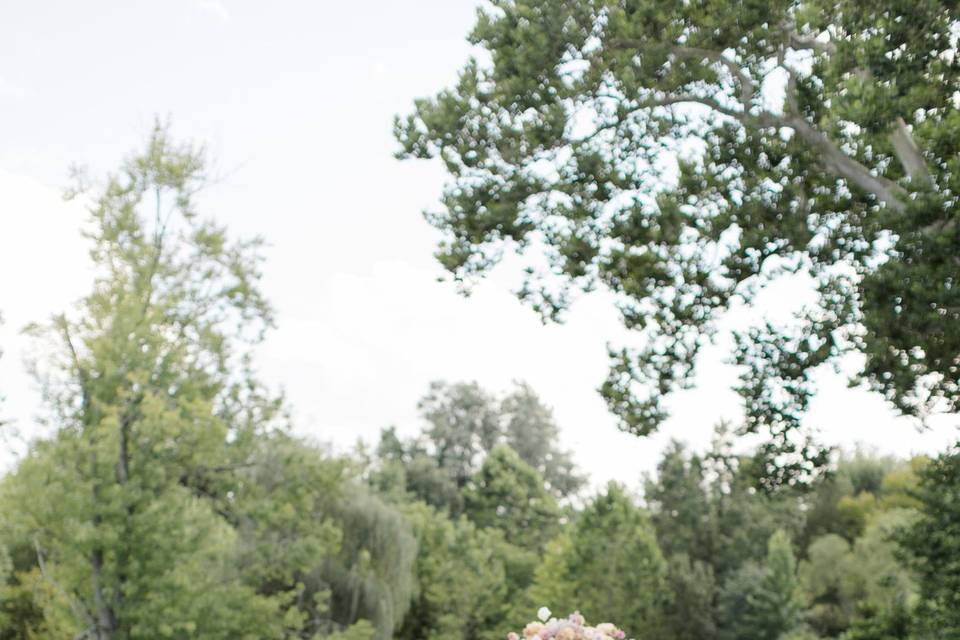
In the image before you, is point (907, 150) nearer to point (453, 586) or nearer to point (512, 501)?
point (453, 586)

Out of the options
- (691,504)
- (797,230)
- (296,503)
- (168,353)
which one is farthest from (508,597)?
(797,230)

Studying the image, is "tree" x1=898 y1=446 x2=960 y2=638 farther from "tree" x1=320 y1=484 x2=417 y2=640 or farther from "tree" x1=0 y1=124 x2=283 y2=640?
"tree" x1=320 y1=484 x2=417 y2=640

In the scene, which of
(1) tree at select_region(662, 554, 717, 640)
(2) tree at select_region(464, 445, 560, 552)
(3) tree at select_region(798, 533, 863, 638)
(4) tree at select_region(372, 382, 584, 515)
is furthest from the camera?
(4) tree at select_region(372, 382, 584, 515)

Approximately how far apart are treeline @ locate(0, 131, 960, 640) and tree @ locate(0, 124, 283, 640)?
36mm

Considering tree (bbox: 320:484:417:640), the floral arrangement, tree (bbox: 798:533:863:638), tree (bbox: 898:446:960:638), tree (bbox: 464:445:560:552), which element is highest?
tree (bbox: 464:445:560:552)

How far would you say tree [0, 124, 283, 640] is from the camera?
16797 mm

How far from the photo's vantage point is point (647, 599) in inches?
1307

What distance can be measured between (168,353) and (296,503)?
3.77m

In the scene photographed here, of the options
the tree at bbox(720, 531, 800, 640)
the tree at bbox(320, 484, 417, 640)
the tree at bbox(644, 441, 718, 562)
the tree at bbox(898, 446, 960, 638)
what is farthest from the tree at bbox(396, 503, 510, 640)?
the tree at bbox(898, 446, 960, 638)

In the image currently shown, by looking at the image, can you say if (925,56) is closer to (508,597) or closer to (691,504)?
(691,504)

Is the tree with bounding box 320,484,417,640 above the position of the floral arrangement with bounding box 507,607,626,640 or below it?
above

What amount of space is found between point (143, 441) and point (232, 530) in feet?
10.9

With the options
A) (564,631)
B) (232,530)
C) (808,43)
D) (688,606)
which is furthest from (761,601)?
(564,631)

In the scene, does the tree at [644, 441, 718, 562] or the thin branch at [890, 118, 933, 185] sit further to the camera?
the tree at [644, 441, 718, 562]
